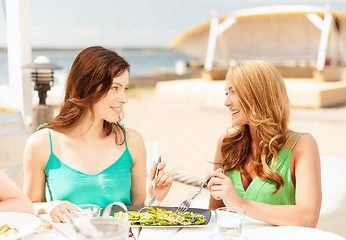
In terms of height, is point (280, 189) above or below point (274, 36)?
below

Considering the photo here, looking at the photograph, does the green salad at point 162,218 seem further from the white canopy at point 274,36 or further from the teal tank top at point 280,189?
the white canopy at point 274,36

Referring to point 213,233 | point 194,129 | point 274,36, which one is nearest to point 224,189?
point 213,233

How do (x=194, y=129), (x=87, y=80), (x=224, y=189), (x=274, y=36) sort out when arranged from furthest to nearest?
(x=274, y=36), (x=194, y=129), (x=87, y=80), (x=224, y=189)

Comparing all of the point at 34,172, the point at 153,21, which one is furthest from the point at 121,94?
the point at 153,21

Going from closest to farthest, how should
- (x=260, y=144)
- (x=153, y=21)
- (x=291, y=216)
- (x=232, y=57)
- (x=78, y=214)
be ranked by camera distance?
1. (x=78, y=214)
2. (x=291, y=216)
3. (x=260, y=144)
4. (x=232, y=57)
5. (x=153, y=21)

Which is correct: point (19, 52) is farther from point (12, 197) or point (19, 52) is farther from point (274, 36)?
point (274, 36)

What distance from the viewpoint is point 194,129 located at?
8.91 meters

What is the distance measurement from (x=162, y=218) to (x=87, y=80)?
707 mm

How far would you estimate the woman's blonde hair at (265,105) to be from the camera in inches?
72.9

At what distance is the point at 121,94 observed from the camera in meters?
1.83

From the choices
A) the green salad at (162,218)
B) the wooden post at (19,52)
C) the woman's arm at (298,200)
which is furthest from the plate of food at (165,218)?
the wooden post at (19,52)

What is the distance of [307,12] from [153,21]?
5958 centimetres

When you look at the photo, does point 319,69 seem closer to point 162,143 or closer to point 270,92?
point 162,143

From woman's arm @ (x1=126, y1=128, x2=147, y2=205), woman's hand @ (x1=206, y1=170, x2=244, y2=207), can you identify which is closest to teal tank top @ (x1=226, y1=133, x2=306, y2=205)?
woman's hand @ (x1=206, y1=170, x2=244, y2=207)
